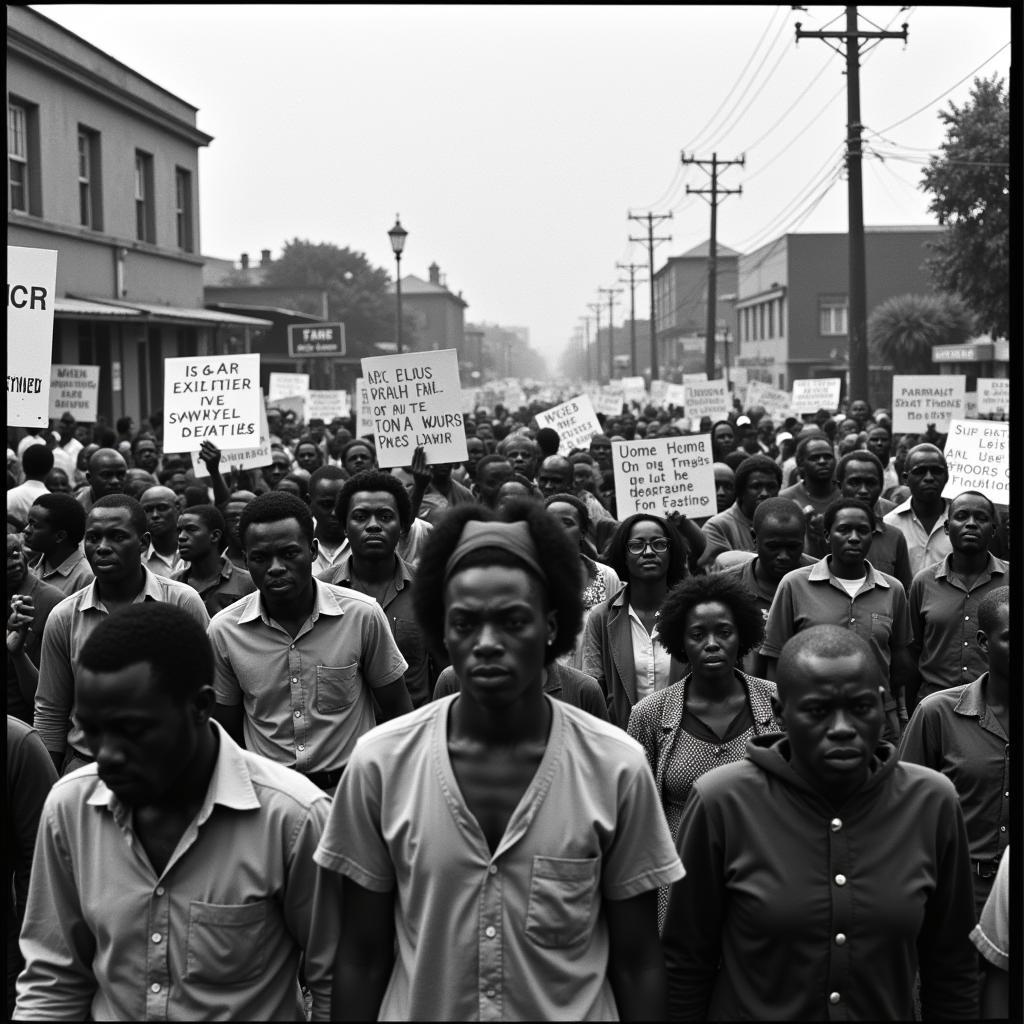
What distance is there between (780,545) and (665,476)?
8.90 ft

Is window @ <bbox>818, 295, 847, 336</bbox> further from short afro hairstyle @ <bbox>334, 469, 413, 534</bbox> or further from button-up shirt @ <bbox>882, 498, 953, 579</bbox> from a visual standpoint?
short afro hairstyle @ <bbox>334, 469, 413, 534</bbox>

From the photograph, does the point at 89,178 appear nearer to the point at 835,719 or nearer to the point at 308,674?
the point at 308,674

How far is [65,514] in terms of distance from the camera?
7.14 metres

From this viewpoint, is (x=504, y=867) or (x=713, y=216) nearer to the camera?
(x=504, y=867)

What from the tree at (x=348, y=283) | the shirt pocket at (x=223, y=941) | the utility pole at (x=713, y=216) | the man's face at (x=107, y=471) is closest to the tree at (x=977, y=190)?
the utility pole at (x=713, y=216)

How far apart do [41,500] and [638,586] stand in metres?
2.99

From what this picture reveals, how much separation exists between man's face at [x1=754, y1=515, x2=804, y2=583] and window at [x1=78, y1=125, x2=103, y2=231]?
85.2 feet

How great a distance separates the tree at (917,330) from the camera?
49562 millimetres

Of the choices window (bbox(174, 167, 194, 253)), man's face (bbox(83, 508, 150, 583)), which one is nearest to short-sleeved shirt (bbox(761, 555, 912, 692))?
man's face (bbox(83, 508, 150, 583))

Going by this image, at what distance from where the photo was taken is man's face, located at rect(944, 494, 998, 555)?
693cm

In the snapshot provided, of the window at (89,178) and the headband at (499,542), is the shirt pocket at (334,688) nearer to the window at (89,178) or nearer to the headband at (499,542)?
the headband at (499,542)

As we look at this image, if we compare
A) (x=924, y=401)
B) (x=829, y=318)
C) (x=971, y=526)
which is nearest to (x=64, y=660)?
(x=971, y=526)

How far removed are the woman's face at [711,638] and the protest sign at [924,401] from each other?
463 inches

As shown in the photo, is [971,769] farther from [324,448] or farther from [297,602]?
[324,448]
